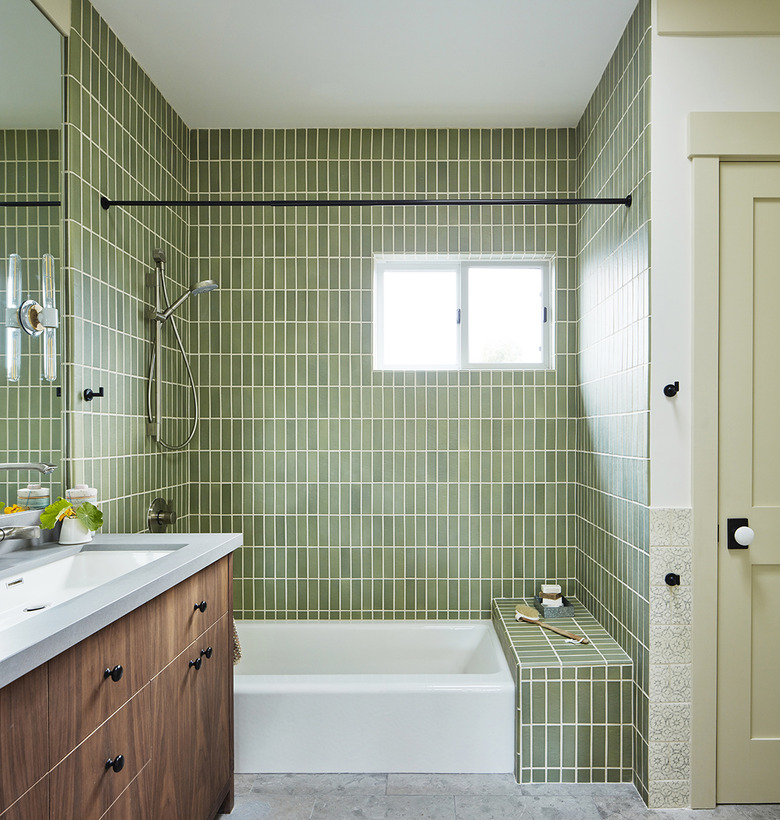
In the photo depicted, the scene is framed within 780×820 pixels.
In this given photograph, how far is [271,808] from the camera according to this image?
7.19ft

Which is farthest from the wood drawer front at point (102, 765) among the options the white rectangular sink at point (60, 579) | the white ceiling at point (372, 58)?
the white ceiling at point (372, 58)

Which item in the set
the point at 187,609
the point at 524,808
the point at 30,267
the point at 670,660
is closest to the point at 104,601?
the point at 187,609

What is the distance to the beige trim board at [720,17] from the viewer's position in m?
2.13

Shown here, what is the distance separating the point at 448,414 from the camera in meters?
3.13

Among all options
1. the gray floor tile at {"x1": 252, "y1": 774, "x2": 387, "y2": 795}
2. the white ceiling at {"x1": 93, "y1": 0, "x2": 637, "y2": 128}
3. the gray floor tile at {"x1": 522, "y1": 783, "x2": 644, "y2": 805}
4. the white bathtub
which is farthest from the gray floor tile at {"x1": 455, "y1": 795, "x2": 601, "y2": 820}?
the white ceiling at {"x1": 93, "y1": 0, "x2": 637, "y2": 128}

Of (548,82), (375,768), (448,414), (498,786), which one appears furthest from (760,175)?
(375,768)

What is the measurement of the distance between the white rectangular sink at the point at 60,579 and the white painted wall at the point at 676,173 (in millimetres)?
1603

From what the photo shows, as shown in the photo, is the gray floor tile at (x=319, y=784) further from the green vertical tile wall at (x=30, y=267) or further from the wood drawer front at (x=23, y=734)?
the wood drawer front at (x=23, y=734)

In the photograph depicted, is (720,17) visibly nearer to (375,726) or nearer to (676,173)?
(676,173)

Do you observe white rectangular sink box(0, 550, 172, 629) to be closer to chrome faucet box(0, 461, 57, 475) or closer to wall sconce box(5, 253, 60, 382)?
chrome faucet box(0, 461, 57, 475)

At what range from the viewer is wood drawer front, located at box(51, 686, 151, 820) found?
117 centimetres

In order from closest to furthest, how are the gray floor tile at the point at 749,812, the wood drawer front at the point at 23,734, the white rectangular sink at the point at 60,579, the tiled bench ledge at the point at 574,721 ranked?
1. the wood drawer front at the point at 23,734
2. the white rectangular sink at the point at 60,579
3. the gray floor tile at the point at 749,812
4. the tiled bench ledge at the point at 574,721

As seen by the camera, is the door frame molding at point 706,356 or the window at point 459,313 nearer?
the door frame molding at point 706,356

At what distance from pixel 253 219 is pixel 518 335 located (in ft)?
4.60
